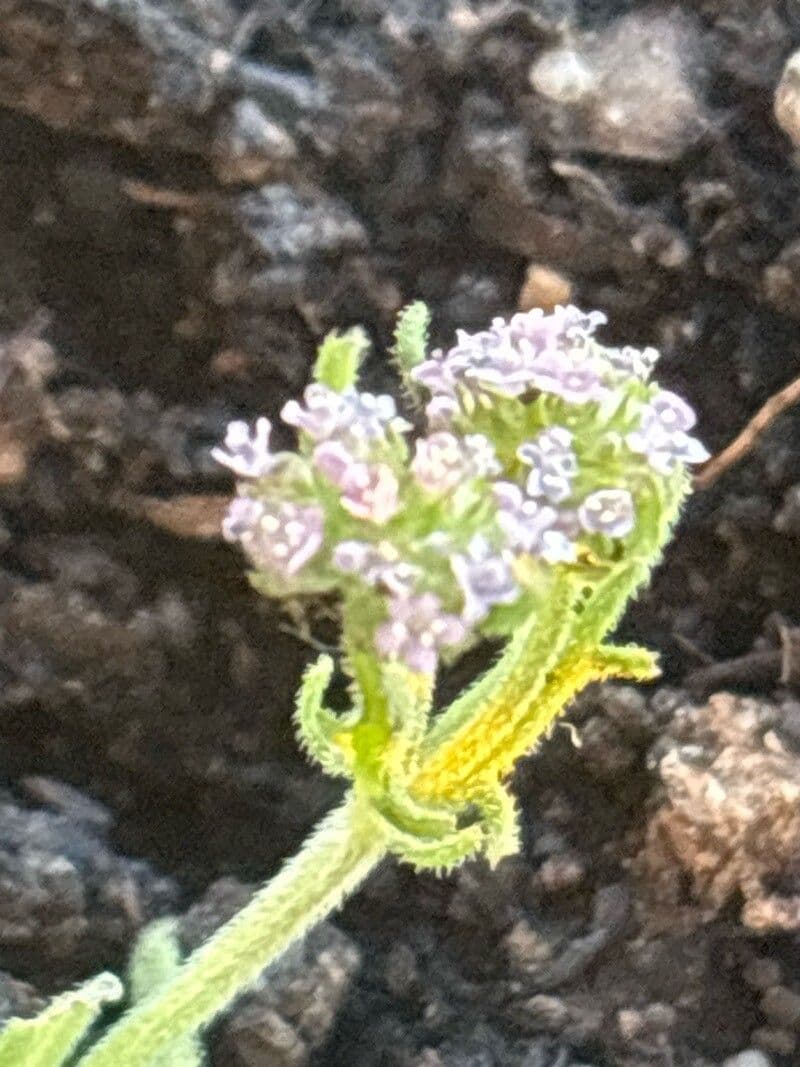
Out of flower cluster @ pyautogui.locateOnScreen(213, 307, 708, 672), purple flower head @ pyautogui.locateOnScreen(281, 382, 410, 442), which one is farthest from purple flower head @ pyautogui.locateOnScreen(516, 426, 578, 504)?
purple flower head @ pyautogui.locateOnScreen(281, 382, 410, 442)

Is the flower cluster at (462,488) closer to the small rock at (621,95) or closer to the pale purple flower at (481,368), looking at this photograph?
the pale purple flower at (481,368)

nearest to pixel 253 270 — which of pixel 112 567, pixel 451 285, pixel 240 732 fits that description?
pixel 451 285

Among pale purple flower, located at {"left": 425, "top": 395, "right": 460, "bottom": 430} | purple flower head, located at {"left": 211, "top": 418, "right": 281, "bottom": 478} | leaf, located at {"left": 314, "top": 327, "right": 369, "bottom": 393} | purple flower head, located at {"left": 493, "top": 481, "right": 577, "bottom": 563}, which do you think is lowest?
purple flower head, located at {"left": 211, "top": 418, "right": 281, "bottom": 478}

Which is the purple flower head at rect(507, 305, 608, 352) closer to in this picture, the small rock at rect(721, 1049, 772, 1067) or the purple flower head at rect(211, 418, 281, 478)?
the purple flower head at rect(211, 418, 281, 478)

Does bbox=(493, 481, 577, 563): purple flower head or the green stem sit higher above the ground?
bbox=(493, 481, 577, 563): purple flower head

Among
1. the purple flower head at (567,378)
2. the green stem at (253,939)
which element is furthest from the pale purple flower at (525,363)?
the green stem at (253,939)

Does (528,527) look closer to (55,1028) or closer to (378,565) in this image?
(378,565)
